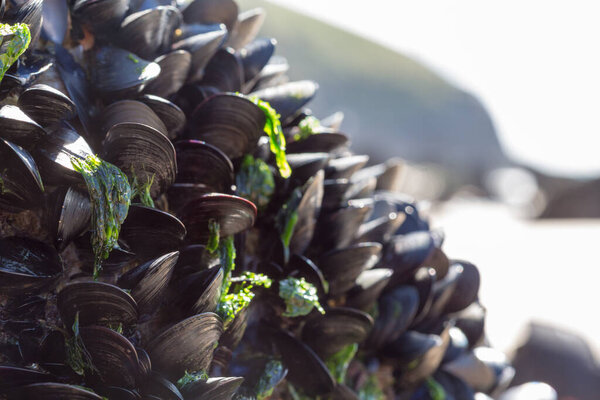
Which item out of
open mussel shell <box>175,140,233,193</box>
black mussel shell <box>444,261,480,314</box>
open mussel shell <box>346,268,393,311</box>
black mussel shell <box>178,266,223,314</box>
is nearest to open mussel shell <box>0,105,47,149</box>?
open mussel shell <box>175,140,233,193</box>

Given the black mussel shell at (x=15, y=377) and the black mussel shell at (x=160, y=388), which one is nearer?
the black mussel shell at (x=15, y=377)

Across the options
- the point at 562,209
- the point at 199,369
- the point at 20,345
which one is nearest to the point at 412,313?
the point at 199,369

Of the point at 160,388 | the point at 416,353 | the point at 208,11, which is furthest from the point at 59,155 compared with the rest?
the point at 416,353

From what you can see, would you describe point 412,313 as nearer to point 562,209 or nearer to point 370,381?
point 370,381

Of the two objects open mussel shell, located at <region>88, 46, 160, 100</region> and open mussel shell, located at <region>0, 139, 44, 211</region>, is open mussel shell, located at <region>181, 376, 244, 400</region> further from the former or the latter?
open mussel shell, located at <region>88, 46, 160, 100</region>

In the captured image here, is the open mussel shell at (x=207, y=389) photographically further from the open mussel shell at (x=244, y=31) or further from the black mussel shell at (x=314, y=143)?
the open mussel shell at (x=244, y=31)

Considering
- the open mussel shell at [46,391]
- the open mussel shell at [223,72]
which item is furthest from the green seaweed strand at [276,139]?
the open mussel shell at [46,391]
